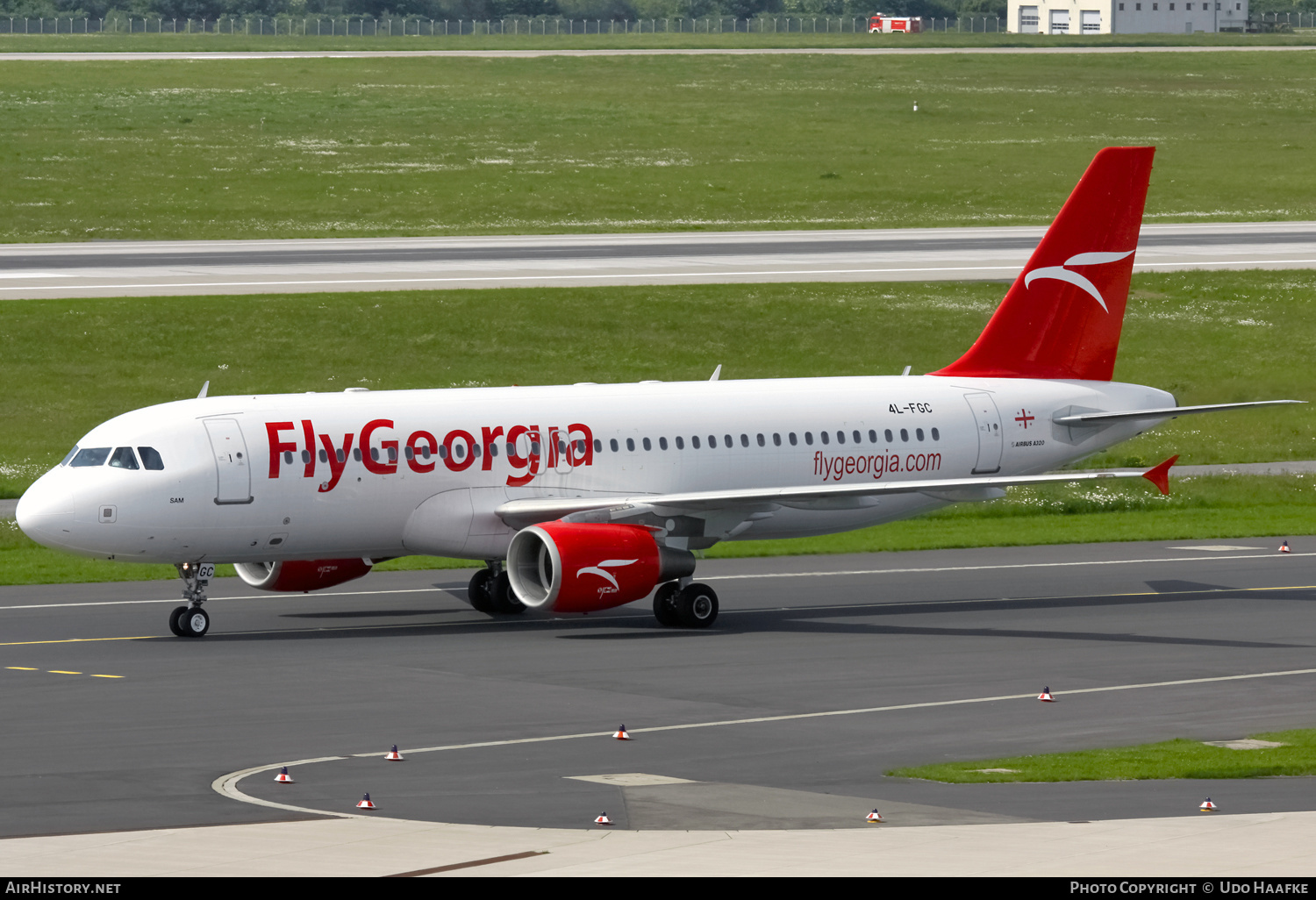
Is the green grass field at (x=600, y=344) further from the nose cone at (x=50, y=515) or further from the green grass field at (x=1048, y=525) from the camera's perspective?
the nose cone at (x=50, y=515)

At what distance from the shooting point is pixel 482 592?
134 feet

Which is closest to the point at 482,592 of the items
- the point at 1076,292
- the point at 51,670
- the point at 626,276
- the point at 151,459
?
the point at 151,459

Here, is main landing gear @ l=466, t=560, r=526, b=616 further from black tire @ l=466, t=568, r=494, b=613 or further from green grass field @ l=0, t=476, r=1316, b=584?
green grass field @ l=0, t=476, r=1316, b=584

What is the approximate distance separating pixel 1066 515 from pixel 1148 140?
77666 mm

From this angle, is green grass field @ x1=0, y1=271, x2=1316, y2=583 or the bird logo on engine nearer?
the bird logo on engine

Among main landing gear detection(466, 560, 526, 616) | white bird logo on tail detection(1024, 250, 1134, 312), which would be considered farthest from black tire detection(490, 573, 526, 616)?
white bird logo on tail detection(1024, 250, 1134, 312)

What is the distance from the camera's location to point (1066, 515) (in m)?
56.9

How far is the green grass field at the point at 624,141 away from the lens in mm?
103250

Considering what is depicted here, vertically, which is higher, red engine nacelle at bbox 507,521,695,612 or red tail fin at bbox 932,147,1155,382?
red tail fin at bbox 932,147,1155,382

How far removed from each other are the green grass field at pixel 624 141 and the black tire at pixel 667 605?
2363 inches

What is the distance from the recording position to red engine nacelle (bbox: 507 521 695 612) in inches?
1442

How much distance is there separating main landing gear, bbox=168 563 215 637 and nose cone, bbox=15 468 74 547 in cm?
227

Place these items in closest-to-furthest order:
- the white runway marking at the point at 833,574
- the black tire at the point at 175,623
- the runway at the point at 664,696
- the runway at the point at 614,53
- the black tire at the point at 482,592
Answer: the runway at the point at 664,696 < the black tire at the point at 175,623 < the black tire at the point at 482,592 < the white runway marking at the point at 833,574 < the runway at the point at 614,53

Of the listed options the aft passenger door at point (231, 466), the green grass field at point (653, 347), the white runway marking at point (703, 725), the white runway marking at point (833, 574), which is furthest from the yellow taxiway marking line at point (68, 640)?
the green grass field at point (653, 347)
